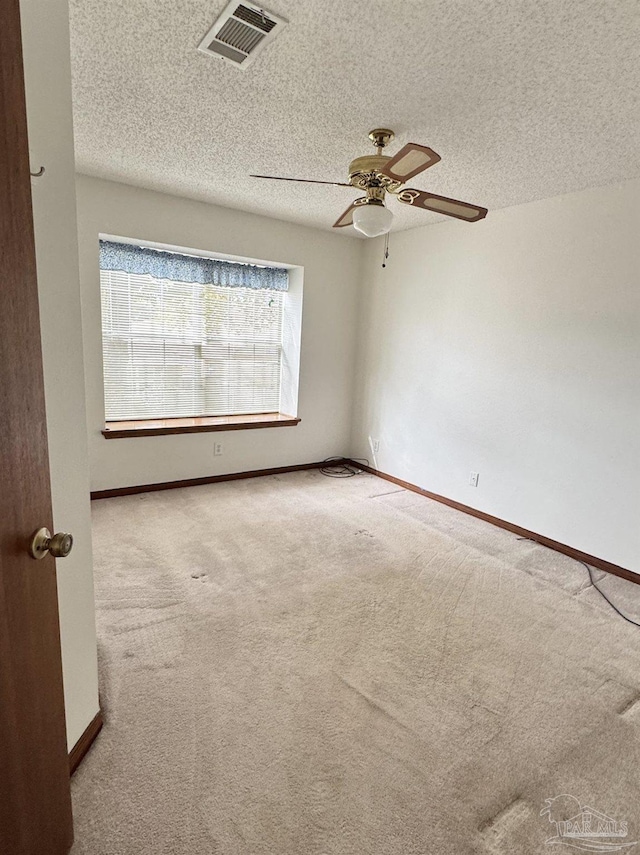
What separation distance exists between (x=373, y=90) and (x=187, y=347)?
264cm

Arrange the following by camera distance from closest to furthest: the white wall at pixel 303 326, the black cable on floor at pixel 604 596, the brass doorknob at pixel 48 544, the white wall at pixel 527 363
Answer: the brass doorknob at pixel 48 544
the black cable on floor at pixel 604 596
the white wall at pixel 527 363
the white wall at pixel 303 326

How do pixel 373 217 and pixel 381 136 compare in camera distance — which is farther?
pixel 381 136

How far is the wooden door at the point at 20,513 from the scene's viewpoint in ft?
2.50

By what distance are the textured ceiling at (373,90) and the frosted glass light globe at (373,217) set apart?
43 centimetres

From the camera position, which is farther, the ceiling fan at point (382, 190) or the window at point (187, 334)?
the window at point (187, 334)

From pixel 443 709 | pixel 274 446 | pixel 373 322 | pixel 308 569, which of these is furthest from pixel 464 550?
pixel 373 322

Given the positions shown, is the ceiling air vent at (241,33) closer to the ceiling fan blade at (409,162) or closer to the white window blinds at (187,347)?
the ceiling fan blade at (409,162)

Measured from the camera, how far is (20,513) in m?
0.83

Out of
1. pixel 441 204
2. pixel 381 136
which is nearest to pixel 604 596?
pixel 441 204

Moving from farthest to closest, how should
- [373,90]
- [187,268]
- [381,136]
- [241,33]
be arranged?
[187,268], [381,136], [373,90], [241,33]

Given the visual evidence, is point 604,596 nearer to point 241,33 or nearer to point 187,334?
point 241,33

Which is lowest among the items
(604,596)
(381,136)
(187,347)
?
(604,596)

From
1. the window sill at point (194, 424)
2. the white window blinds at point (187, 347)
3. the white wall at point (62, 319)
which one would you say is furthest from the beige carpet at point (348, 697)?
the white window blinds at point (187, 347)

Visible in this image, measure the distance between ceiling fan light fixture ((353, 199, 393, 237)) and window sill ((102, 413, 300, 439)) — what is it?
7.83ft
